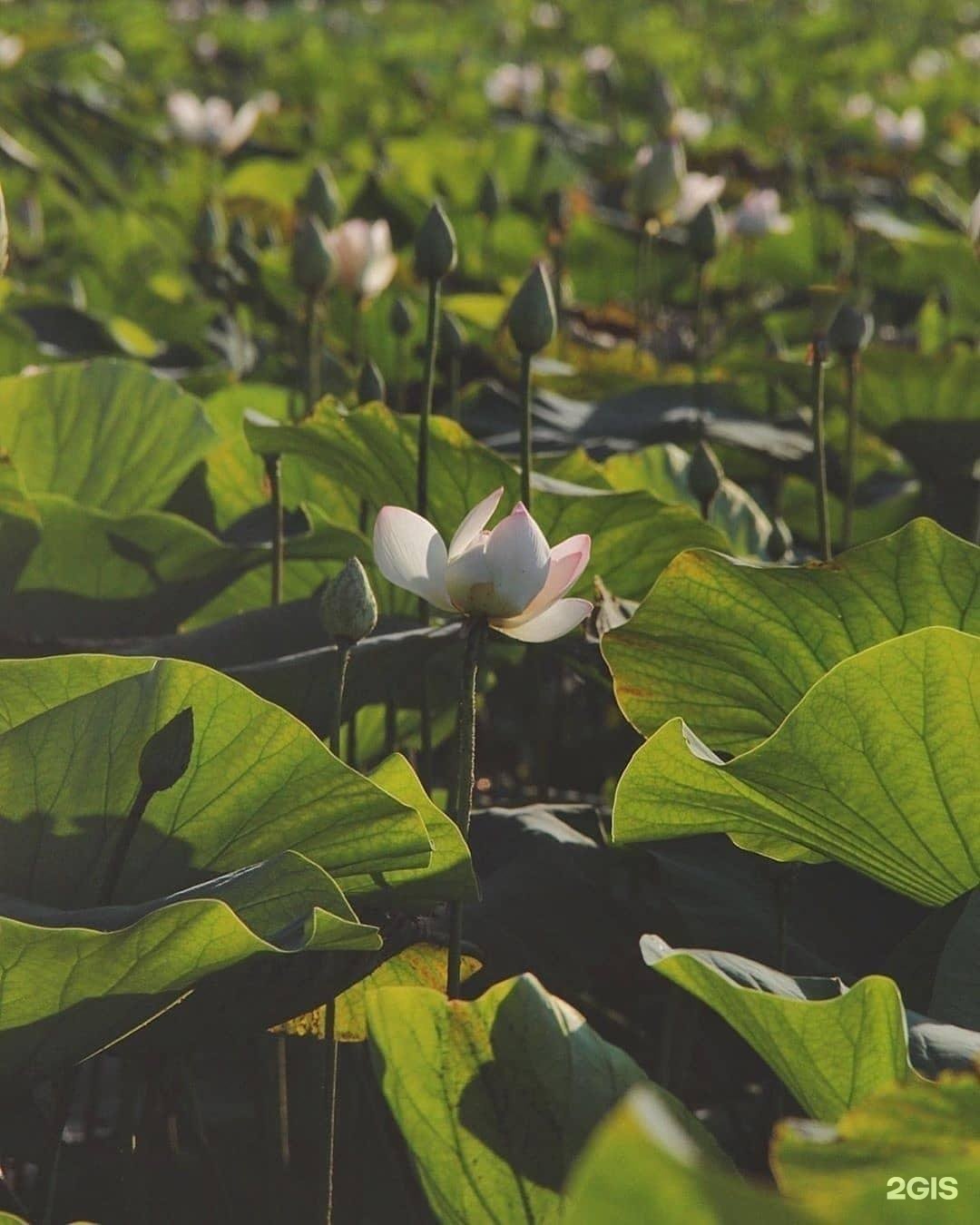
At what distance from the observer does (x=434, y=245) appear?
1.46 metres

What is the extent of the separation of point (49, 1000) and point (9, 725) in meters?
0.25

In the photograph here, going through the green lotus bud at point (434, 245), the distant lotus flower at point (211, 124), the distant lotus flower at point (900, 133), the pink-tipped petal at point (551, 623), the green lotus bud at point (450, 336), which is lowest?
the distant lotus flower at point (900, 133)

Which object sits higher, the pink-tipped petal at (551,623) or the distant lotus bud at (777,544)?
the pink-tipped petal at (551,623)

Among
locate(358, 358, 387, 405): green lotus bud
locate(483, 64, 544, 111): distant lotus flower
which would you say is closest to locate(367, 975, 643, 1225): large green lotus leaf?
locate(358, 358, 387, 405): green lotus bud

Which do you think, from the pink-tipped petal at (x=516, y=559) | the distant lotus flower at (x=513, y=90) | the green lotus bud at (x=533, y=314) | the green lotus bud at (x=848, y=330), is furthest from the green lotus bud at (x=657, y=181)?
the distant lotus flower at (x=513, y=90)

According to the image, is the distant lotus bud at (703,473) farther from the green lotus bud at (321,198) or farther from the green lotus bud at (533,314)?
the green lotus bud at (321,198)

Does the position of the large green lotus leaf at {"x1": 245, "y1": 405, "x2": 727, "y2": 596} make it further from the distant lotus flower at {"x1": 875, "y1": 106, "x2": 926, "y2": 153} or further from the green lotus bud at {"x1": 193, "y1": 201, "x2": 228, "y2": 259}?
the distant lotus flower at {"x1": 875, "y1": 106, "x2": 926, "y2": 153}

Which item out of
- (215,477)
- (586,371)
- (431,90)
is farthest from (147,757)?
(431,90)

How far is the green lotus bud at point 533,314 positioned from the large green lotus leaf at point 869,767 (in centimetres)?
46

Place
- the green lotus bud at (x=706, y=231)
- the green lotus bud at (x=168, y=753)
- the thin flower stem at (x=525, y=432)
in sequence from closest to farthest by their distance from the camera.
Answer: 1. the green lotus bud at (x=168, y=753)
2. the thin flower stem at (x=525, y=432)
3. the green lotus bud at (x=706, y=231)

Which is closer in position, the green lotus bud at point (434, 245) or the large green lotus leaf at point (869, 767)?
the large green lotus leaf at point (869, 767)

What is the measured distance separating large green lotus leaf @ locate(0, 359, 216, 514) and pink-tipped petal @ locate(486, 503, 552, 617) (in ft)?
2.35

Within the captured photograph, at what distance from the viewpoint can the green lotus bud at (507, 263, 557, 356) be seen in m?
1.36

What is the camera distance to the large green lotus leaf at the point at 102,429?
170 centimetres
